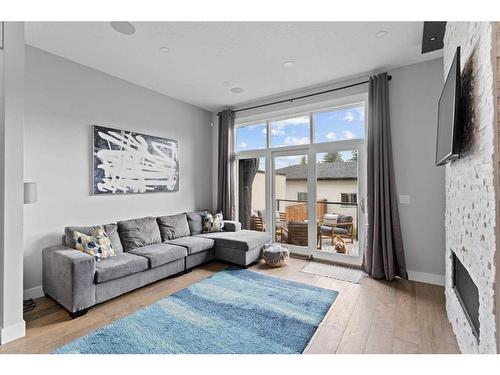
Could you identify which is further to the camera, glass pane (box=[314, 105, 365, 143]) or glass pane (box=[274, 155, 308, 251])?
glass pane (box=[274, 155, 308, 251])

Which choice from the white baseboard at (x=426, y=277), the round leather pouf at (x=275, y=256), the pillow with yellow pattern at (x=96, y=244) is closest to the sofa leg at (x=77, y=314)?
the pillow with yellow pattern at (x=96, y=244)

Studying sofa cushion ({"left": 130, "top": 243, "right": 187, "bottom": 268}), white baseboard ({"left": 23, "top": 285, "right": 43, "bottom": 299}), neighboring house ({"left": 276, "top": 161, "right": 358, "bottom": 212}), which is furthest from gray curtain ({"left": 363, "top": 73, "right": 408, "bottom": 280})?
white baseboard ({"left": 23, "top": 285, "right": 43, "bottom": 299})

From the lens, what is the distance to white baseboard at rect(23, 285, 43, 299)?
256cm

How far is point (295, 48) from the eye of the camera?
106 inches

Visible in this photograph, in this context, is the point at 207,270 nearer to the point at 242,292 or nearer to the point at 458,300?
the point at 242,292

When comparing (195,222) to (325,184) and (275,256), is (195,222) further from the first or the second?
(325,184)

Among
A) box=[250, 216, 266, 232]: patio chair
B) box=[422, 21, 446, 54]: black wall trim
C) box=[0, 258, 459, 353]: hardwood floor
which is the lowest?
box=[0, 258, 459, 353]: hardwood floor

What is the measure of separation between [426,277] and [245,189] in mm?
3125

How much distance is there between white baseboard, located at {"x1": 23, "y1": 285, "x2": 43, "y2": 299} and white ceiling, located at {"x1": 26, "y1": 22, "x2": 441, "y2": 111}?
A: 2663mm

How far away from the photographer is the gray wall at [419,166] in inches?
118

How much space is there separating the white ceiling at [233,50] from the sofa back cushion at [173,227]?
2.08m

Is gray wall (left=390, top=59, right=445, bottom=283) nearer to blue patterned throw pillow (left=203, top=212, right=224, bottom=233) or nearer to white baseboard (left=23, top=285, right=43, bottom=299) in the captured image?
blue patterned throw pillow (left=203, top=212, right=224, bottom=233)

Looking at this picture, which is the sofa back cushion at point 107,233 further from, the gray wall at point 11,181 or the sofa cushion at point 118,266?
the gray wall at point 11,181
